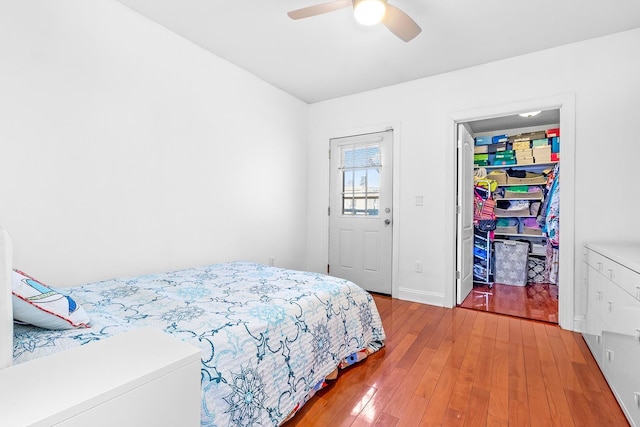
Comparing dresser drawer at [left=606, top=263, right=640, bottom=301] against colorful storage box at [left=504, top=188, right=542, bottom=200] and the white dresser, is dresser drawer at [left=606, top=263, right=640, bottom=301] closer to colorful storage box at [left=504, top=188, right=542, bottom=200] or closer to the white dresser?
the white dresser

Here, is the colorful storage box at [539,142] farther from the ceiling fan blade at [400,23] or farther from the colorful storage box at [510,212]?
the ceiling fan blade at [400,23]

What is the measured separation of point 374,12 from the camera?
6.13ft

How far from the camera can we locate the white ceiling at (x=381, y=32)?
2232 mm

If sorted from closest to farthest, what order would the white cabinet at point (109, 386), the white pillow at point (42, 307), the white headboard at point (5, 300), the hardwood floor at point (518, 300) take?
the white cabinet at point (109, 386) < the white headboard at point (5, 300) < the white pillow at point (42, 307) < the hardwood floor at point (518, 300)

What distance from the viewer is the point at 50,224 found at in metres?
1.95

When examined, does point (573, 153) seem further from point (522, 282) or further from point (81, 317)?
point (81, 317)

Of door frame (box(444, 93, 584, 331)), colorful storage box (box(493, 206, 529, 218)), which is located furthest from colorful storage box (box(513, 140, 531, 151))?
door frame (box(444, 93, 584, 331))

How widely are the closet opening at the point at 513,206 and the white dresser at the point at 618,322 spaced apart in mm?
1648

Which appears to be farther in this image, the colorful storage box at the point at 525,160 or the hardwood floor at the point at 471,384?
the colorful storage box at the point at 525,160

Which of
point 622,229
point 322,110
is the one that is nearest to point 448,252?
point 622,229

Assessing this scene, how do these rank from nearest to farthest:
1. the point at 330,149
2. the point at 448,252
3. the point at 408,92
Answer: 1. the point at 448,252
2. the point at 408,92
3. the point at 330,149

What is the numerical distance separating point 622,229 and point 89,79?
A: 4.14m

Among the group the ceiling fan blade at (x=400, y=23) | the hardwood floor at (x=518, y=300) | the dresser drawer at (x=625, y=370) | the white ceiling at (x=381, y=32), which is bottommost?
the hardwood floor at (x=518, y=300)

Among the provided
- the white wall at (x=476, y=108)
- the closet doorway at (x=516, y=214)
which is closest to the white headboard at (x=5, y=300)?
the white wall at (x=476, y=108)
